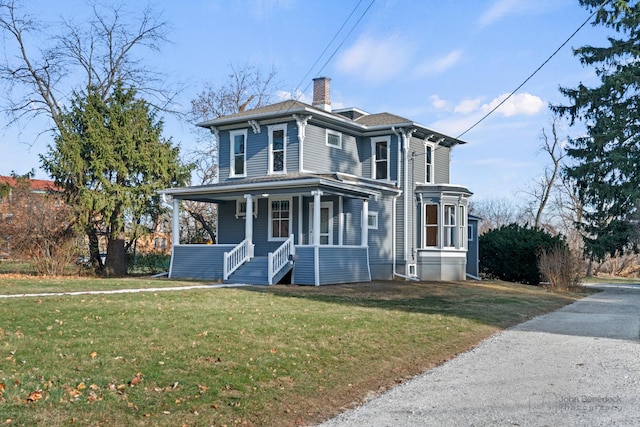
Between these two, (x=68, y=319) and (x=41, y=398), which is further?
(x=68, y=319)

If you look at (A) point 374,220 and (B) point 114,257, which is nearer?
(A) point 374,220

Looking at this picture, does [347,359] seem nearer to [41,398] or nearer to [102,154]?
[41,398]

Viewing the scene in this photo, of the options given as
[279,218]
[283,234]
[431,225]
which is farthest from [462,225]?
[279,218]

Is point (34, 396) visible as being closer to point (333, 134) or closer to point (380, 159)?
point (333, 134)

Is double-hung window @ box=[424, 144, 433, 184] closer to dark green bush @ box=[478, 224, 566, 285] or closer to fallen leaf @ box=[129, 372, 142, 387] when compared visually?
dark green bush @ box=[478, 224, 566, 285]

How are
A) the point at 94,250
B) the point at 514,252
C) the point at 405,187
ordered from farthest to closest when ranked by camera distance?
1. the point at 514,252
2. the point at 94,250
3. the point at 405,187

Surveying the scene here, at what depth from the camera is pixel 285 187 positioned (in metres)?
20.7

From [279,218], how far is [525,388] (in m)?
17.0

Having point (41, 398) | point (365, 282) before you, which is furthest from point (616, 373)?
point (365, 282)

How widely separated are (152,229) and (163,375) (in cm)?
2080

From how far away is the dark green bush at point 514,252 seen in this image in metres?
28.8

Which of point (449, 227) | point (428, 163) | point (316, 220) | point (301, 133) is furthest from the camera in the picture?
point (428, 163)

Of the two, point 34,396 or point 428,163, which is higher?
point 428,163

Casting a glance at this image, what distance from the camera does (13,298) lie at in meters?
12.4
